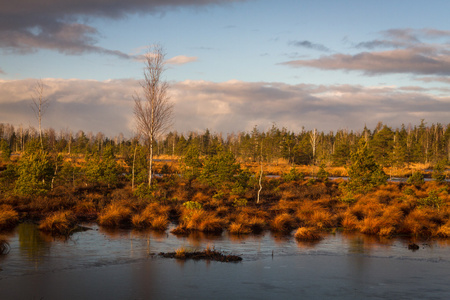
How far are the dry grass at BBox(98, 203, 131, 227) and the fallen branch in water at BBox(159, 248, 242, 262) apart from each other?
7.13 metres

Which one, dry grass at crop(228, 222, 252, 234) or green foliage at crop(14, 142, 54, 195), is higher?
green foliage at crop(14, 142, 54, 195)

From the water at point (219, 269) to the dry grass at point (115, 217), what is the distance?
8.27ft

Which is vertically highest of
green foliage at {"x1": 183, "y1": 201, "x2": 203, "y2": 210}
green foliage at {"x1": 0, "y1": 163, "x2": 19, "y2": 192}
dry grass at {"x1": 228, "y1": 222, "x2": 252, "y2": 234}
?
green foliage at {"x1": 0, "y1": 163, "x2": 19, "y2": 192}

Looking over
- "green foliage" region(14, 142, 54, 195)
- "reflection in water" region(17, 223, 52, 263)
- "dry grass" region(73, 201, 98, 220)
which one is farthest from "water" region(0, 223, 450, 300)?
"green foliage" region(14, 142, 54, 195)

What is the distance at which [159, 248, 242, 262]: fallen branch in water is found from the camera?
13688 mm

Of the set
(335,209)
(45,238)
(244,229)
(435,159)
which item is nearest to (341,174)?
(435,159)

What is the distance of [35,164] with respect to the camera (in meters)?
23.8

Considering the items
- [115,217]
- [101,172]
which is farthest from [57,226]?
[101,172]

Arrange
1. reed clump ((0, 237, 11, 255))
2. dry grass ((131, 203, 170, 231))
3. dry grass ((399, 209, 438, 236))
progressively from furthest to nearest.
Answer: dry grass ((399, 209, 438, 236)), dry grass ((131, 203, 170, 231)), reed clump ((0, 237, 11, 255))

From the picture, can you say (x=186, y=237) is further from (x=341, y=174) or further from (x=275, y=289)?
(x=341, y=174)

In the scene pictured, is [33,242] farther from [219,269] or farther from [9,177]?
[9,177]

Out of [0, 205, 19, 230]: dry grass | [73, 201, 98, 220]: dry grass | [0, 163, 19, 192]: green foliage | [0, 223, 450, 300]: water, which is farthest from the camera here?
[0, 163, 19, 192]: green foliage

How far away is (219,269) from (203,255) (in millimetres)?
1490

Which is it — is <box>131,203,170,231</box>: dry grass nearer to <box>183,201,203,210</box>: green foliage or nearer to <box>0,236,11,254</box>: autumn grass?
<box>183,201,203,210</box>: green foliage
